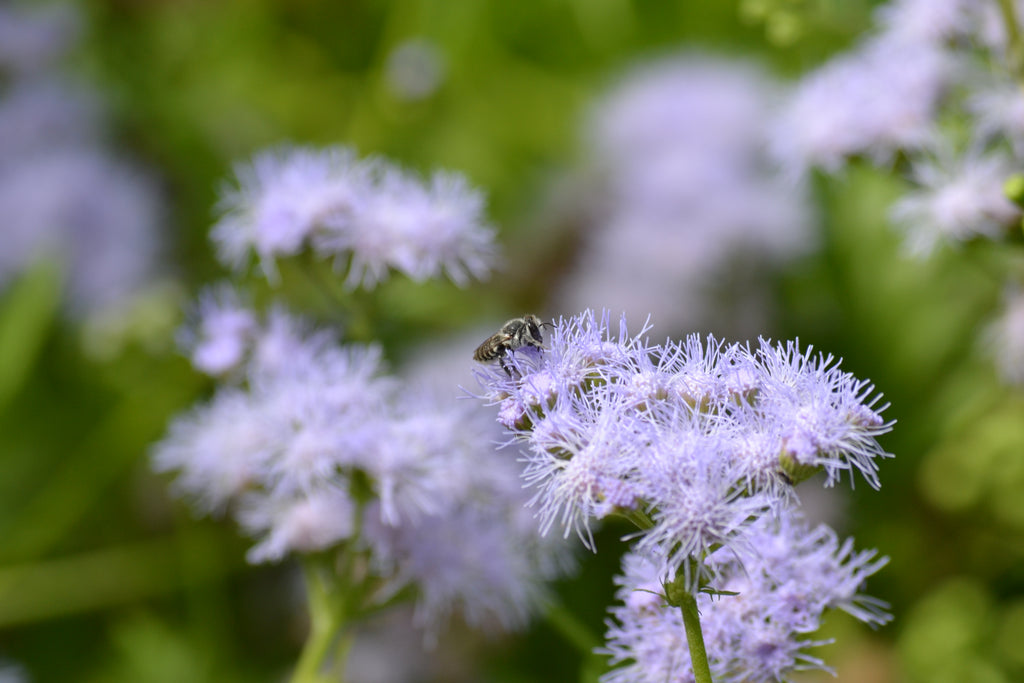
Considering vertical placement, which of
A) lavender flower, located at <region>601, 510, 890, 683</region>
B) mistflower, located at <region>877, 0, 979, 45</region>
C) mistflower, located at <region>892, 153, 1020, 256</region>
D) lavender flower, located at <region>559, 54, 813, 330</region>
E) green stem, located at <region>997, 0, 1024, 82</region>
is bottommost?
lavender flower, located at <region>601, 510, 890, 683</region>

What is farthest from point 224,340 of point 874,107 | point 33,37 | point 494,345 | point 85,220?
point 33,37

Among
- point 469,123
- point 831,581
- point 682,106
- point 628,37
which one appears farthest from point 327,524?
point 628,37

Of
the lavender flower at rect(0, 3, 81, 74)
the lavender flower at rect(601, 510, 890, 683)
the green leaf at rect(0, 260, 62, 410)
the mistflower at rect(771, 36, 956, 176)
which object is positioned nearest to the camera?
the lavender flower at rect(601, 510, 890, 683)

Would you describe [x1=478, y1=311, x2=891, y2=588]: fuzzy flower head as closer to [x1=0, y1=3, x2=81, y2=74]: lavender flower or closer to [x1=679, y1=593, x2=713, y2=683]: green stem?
[x1=679, y1=593, x2=713, y2=683]: green stem

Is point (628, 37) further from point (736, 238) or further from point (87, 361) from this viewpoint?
point (87, 361)

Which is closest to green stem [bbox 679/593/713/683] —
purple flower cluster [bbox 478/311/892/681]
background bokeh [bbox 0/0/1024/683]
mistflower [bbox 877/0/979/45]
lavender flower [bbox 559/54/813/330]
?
purple flower cluster [bbox 478/311/892/681]
